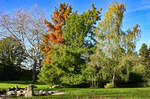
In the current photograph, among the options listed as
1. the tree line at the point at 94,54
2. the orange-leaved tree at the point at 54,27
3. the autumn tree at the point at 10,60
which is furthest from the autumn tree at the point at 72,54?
the autumn tree at the point at 10,60

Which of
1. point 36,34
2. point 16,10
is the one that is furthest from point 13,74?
point 16,10

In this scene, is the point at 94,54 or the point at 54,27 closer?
the point at 94,54

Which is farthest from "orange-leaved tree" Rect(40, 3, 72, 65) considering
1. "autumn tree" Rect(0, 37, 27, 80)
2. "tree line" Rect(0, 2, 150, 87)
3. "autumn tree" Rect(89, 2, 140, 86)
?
"autumn tree" Rect(0, 37, 27, 80)

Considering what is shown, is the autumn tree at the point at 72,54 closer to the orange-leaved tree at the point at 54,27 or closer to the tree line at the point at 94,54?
the tree line at the point at 94,54

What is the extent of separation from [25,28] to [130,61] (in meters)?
18.2

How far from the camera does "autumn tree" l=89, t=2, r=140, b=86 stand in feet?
65.7

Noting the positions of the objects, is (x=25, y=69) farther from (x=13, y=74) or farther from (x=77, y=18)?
(x=77, y=18)

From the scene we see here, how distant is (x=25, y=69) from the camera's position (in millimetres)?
37375

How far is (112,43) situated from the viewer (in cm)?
2070

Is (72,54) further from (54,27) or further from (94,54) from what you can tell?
(54,27)

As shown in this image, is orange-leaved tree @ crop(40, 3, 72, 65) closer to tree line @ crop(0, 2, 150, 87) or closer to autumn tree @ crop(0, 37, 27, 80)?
tree line @ crop(0, 2, 150, 87)

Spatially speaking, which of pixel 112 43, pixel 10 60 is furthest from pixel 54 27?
pixel 10 60

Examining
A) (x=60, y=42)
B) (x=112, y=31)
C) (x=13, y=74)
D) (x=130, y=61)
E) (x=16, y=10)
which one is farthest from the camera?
(x=13, y=74)

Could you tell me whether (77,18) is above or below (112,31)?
above
